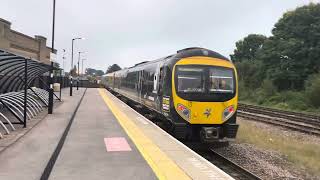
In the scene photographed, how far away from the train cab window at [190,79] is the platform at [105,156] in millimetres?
1734

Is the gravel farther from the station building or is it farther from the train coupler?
the station building

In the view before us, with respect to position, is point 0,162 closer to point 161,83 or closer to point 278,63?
point 161,83

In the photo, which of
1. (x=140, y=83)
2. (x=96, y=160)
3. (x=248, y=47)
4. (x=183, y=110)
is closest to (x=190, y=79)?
(x=183, y=110)

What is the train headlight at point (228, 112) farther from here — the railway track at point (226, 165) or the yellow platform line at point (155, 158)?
the yellow platform line at point (155, 158)

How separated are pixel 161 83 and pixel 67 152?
5.71 metres

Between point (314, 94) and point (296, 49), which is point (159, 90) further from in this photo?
point (296, 49)

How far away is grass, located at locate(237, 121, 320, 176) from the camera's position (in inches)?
557

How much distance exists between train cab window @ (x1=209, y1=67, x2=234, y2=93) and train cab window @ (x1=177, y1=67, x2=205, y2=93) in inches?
11.8

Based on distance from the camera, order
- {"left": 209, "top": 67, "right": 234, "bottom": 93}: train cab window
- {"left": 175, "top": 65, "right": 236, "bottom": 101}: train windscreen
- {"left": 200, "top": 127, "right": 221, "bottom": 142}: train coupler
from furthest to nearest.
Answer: {"left": 209, "top": 67, "right": 234, "bottom": 93}: train cab window → {"left": 175, "top": 65, "right": 236, "bottom": 101}: train windscreen → {"left": 200, "top": 127, "right": 221, "bottom": 142}: train coupler

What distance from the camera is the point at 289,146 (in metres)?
17.2

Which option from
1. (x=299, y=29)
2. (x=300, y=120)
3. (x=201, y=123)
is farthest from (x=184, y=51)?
(x=299, y=29)

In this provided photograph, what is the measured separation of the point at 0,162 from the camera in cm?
955

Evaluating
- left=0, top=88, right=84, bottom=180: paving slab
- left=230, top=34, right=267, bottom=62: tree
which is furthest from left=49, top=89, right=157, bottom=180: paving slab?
left=230, top=34, right=267, bottom=62: tree

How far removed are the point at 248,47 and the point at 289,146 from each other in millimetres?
82860
